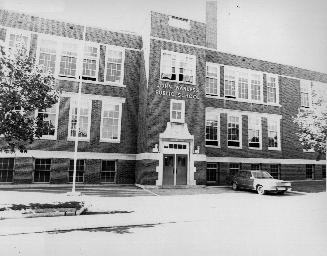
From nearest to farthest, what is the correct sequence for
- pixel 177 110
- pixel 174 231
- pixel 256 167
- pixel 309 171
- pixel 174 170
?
pixel 174 231 → pixel 174 170 → pixel 177 110 → pixel 256 167 → pixel 309 171

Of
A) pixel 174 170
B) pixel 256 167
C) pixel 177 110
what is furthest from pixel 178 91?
pixel 256 167

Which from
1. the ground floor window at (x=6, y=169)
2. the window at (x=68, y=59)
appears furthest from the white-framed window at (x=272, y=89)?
the ground floor window at (x=6, y=169)

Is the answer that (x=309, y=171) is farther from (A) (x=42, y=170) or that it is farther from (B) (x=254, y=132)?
(A) (x=42, y=170)

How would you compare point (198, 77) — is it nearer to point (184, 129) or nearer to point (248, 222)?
point (184, 129)

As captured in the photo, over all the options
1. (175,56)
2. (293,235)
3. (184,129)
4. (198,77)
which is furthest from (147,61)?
(293,235)

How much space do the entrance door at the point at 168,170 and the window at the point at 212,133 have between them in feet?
15.4

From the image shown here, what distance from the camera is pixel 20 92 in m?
11.6

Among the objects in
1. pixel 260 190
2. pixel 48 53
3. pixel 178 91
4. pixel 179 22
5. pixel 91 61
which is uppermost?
pixel 179 22

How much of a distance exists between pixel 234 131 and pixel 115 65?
38.1 feet

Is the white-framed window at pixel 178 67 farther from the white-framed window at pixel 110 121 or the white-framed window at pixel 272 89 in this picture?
the white-framed window at pixel 272 89

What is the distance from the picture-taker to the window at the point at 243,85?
89.5ft

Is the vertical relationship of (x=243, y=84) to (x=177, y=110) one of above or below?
above

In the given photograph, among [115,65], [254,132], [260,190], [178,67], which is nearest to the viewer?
[260,190]

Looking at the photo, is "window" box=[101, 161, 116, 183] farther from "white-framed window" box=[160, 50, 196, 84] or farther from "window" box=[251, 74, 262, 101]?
"window" box=[251, 74, 262, 101]
